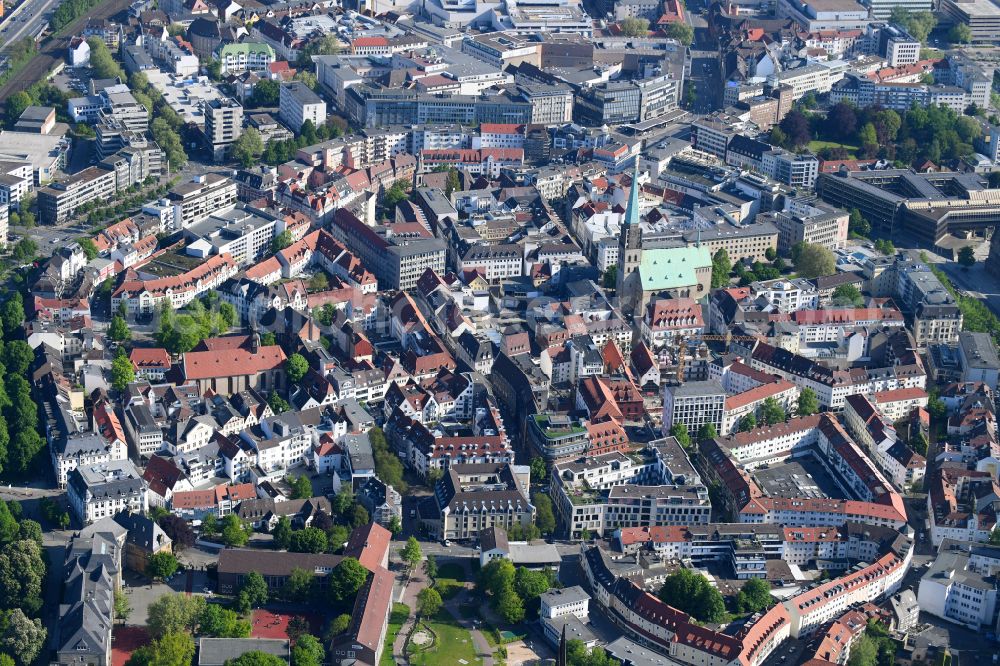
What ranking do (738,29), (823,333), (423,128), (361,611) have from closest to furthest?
(361,611) → (823,333) → (423,128) → (738,29)

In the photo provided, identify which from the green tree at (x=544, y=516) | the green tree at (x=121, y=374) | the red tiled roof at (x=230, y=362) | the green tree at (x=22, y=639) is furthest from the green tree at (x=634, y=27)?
the green tree at (x=22, y=639)

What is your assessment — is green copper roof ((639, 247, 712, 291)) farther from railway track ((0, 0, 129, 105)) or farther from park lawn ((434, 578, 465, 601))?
railway track ((0, 0, 129, 105))

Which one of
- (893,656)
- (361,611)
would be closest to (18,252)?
(361,611)

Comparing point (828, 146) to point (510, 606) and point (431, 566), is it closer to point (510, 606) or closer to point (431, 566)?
point (431, 566)

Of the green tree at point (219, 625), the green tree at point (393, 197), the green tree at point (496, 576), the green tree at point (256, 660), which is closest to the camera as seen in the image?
the green tree at point (256, 660)

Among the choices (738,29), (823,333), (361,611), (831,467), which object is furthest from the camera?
(738,29)

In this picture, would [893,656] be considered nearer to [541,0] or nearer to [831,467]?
[831,467]

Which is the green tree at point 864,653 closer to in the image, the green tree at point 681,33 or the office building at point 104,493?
the office building at point 104,493
